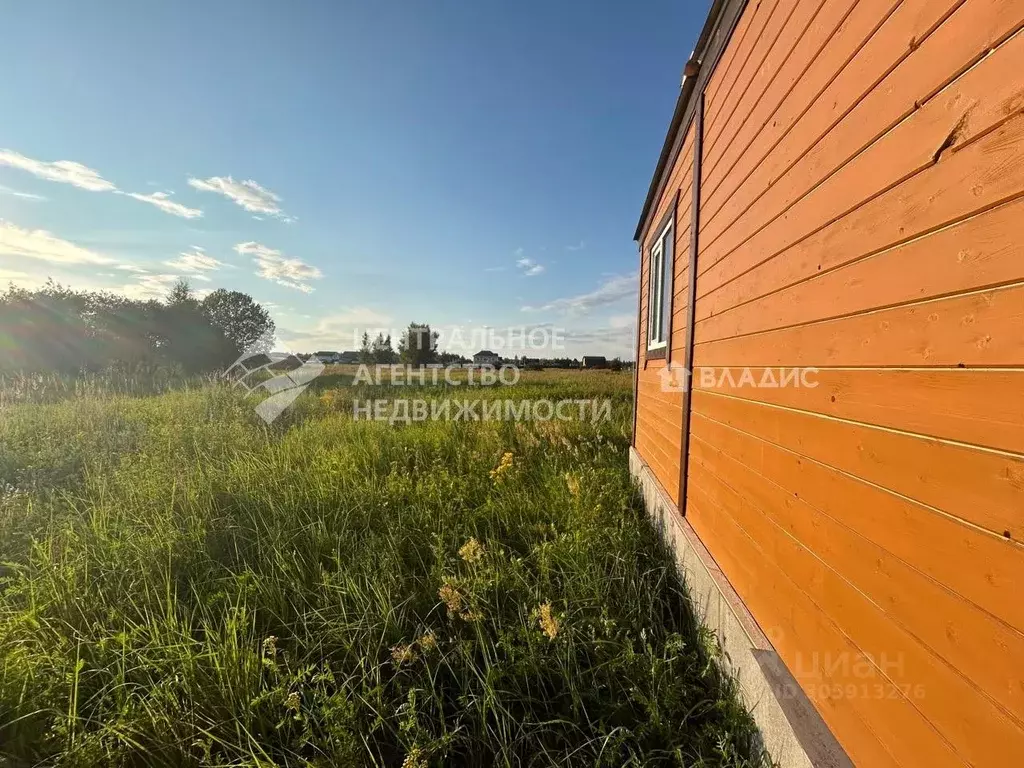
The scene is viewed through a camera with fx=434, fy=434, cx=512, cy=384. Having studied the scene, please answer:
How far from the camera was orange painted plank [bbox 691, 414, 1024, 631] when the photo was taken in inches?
27.7

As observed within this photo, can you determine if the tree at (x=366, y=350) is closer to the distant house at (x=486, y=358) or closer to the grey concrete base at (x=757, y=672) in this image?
the distant house at (x=486, y=358)

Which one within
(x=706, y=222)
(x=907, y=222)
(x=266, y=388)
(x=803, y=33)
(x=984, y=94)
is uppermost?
(x=803, y=33)

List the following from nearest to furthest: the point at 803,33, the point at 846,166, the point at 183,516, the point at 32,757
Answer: the point at 846,166, the point at 803,33, the point at 32,757, the point at 183,516

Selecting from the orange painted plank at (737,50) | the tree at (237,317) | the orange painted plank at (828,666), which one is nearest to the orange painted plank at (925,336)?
the orange painted plank at (828,666)

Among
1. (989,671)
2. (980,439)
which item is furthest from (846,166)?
(989,671)

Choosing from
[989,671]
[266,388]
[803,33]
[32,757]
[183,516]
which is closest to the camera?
[989,671]

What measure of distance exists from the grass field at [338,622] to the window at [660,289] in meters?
1.45

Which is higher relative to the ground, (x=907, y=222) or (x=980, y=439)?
(x=907, y=222)

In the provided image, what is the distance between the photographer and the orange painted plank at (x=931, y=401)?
710mm

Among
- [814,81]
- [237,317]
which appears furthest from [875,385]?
[237,317]

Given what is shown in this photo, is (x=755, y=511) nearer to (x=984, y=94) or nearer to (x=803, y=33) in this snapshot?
(x=984, y=94)

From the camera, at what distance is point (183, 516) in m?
3.17

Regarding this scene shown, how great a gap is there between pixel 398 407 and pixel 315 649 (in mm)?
6974

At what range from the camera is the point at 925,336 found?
2.93 feet
